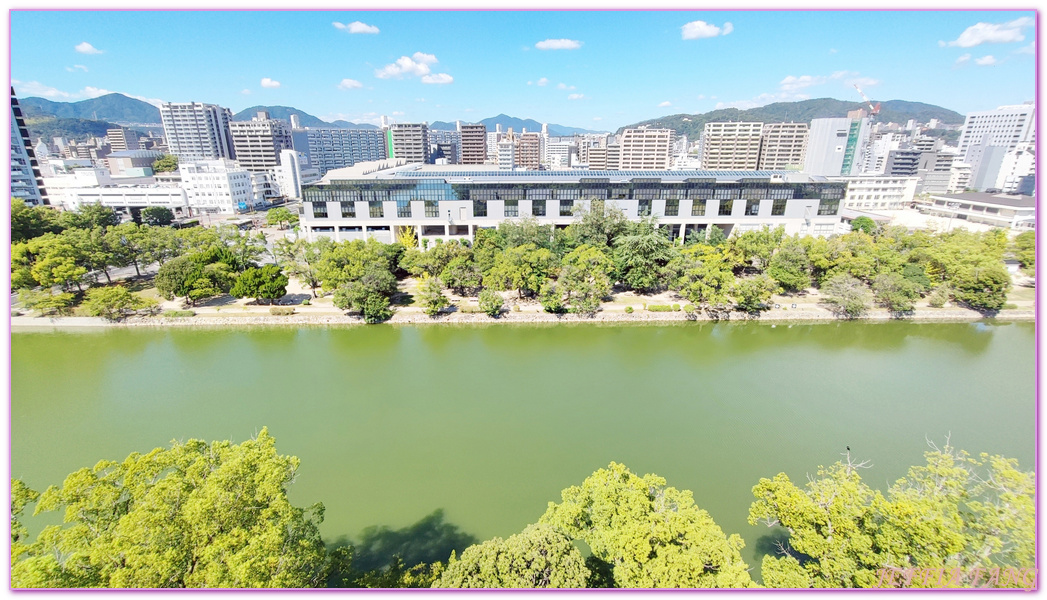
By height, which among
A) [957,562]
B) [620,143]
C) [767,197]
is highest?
[620,143]

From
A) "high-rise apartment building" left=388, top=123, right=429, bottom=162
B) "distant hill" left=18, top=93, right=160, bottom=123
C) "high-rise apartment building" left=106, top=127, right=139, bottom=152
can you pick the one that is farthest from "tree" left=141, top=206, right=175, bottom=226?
"distant hill" left=18, top=93, right=160, bottom=123

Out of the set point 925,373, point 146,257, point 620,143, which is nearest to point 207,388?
point 146,257

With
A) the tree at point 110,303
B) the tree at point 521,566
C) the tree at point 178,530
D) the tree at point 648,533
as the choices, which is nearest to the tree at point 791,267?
the tree at point 648,533

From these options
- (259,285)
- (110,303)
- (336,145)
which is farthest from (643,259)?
(336,145)

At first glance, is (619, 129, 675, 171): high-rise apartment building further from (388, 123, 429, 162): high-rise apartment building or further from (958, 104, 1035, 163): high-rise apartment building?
(958, 104, 1035, 163): high-rise apartment building

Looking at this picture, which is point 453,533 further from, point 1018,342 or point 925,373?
point 1018,342
